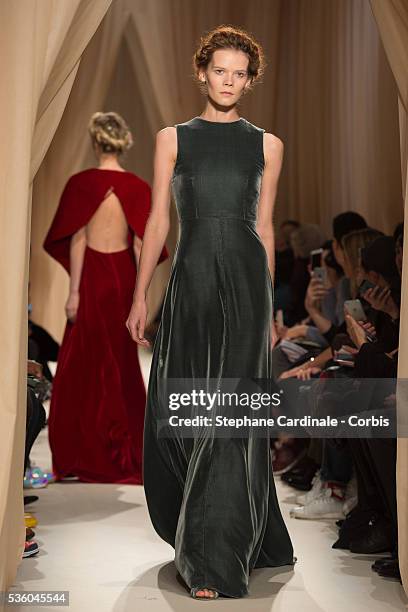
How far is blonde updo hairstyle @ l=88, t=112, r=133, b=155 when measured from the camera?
4.96 meters

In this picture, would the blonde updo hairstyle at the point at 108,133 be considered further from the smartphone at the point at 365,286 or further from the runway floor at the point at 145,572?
the runway floor at the point at 145,572

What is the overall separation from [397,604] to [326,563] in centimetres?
47

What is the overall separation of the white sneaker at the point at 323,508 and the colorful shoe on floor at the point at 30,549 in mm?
1063

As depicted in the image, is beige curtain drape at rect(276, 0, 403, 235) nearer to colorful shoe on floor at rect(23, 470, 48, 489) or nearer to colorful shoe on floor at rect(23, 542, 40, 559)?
colorful shoe on floor at rect(23, 470, 48, 489)

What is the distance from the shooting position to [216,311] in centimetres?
318

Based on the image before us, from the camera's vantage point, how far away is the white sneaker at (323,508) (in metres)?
4.08

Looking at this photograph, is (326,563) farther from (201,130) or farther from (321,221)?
(321,221)

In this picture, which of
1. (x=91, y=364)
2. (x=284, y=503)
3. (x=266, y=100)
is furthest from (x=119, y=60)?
(x=284, y=503)

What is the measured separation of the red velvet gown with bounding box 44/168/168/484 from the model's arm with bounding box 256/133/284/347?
172 centimetres

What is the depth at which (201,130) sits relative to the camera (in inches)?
124

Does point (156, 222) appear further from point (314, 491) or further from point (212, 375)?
point (314, 491)

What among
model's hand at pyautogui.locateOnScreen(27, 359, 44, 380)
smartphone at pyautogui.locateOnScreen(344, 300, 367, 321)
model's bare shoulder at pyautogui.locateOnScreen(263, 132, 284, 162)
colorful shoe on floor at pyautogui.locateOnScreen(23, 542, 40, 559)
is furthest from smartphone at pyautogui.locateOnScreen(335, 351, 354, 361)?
colorful shoe on floor at pyautogui.locateOnScreen(23, 542, 40, 559)

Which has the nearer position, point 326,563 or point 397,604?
point 397,604

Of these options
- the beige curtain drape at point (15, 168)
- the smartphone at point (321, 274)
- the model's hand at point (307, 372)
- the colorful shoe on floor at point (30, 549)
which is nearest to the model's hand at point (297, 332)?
the smartphone at point (321, 274)
